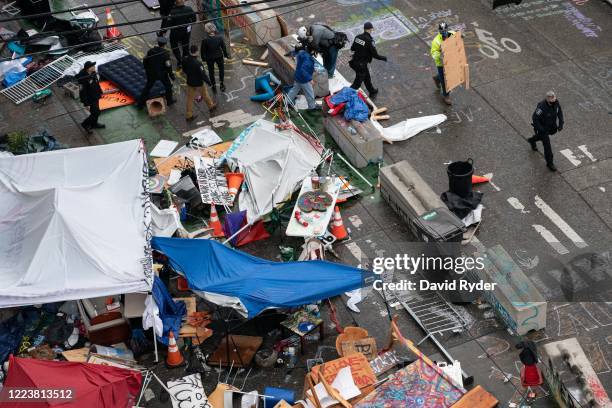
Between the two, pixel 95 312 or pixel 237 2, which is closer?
pixel 95 312

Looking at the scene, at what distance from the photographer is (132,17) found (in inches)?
894

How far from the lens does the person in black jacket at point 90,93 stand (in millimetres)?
18609

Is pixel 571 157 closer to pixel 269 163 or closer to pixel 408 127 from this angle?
pixel 408 127

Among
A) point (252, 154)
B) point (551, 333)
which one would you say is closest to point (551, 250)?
point (551, 333)

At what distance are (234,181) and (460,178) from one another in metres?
4.17

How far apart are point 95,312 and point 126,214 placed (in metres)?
1.64

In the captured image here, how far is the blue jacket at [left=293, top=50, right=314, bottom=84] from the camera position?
18.4m

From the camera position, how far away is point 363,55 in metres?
18.9

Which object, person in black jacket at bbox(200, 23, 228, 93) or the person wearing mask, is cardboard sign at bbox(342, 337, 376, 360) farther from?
person in black jacket at bbox(200, 23, 228, 93)

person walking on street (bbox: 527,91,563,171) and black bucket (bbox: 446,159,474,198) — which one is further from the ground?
person walking on street (bbox: 527,91,563,171)

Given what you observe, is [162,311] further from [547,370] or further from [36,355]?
[547,370]

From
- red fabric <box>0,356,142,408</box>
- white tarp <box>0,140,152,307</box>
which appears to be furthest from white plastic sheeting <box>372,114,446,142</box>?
red fabric <box>0,356,142,408</box>

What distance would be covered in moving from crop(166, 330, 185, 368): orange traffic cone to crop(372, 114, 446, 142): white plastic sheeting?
6565mm

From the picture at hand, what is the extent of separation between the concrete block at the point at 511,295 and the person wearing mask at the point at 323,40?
21.0ft
